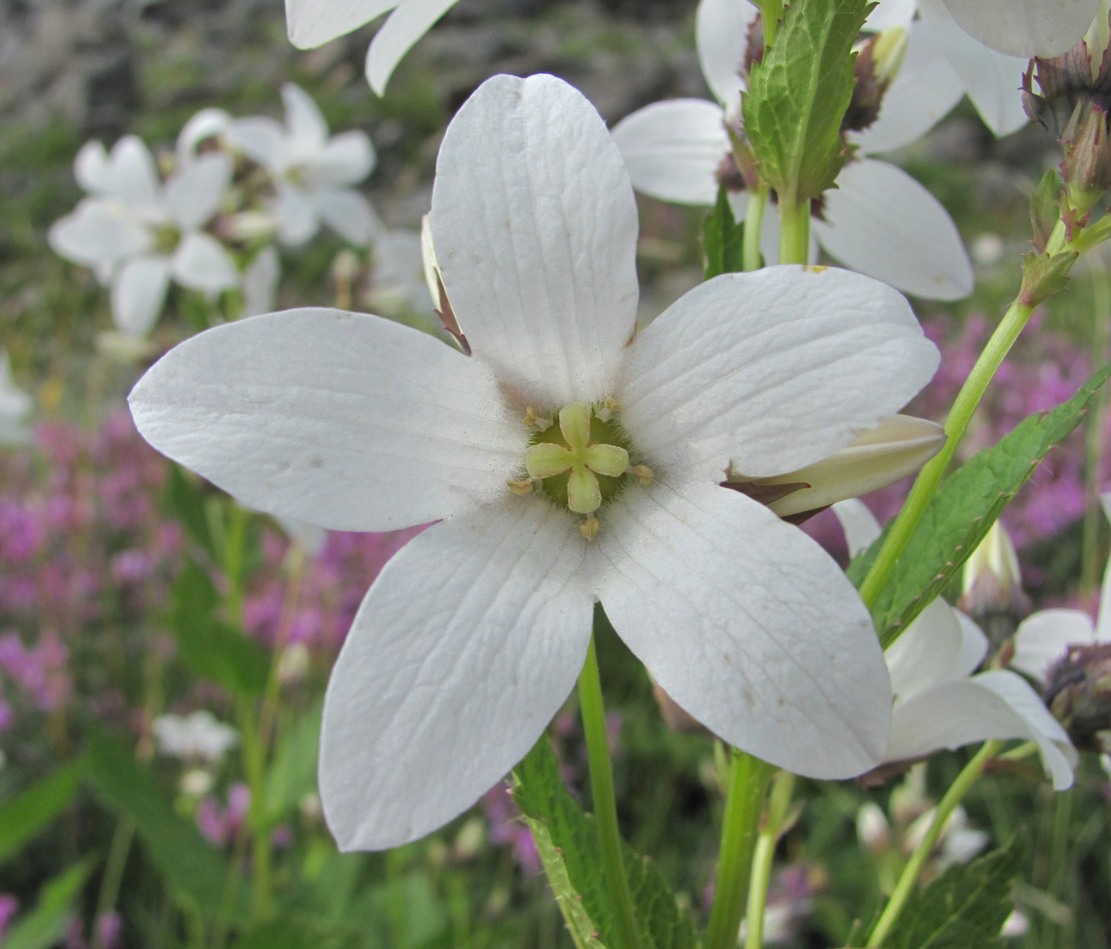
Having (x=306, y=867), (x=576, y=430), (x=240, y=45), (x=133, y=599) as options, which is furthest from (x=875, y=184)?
(x=240, y=45)

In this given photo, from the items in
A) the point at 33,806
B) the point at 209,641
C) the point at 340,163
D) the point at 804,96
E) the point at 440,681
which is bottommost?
the point at 33,806

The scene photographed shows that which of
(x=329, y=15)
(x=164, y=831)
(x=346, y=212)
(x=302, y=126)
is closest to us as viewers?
(x=329, y=15)

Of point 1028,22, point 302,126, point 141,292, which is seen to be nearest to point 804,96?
point 1028,22

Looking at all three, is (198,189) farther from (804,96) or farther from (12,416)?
(804,96)

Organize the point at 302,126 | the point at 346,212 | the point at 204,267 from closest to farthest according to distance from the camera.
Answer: the point at 204,267
the point at 302,126
the point at 346,212

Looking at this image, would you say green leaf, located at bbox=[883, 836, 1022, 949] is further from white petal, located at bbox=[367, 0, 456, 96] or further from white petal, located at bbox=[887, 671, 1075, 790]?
white petal, located at bbox=[367, 0, 456, 96]

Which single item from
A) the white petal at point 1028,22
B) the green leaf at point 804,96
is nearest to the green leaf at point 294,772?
the green leaf at point 804,96

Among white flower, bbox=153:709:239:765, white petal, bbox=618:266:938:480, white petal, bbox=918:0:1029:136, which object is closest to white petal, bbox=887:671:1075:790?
white petal, bbox=618:266:938:480
